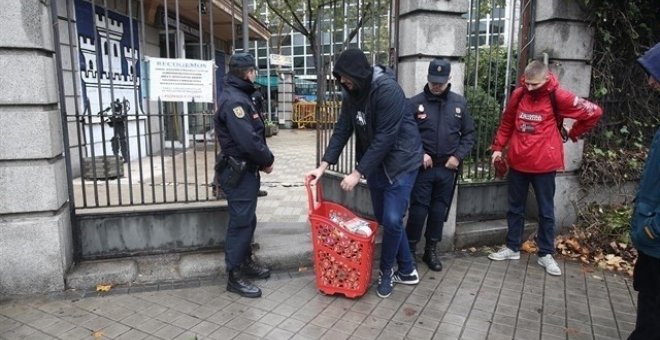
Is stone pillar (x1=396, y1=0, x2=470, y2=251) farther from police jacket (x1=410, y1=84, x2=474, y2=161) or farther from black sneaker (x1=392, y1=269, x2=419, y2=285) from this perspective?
black sneaker (x1=392, y1=269, x2=419, y2=285)

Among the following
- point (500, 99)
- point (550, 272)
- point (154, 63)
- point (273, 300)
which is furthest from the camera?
point (500, 99)

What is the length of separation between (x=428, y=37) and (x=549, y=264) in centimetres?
238

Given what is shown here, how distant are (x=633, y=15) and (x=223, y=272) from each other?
15.9 feet

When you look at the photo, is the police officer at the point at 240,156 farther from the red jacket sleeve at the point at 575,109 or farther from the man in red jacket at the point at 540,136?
the red jacket sleeve at the point at 575,109

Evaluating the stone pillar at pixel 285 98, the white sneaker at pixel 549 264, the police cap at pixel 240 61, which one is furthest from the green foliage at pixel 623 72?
the stone pillar at pixel 285 98

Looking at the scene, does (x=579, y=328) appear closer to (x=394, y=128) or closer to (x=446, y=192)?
(x=446, y=192)

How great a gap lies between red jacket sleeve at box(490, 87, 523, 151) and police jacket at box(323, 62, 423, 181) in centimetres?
111

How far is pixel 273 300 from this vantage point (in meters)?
3.81

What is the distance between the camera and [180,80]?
4.16 meters

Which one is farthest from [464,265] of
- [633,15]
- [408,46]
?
[633,15]

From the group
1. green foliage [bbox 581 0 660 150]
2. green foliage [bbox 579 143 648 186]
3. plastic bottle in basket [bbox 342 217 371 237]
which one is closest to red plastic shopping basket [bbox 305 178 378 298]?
plastic bottle in basket [bbox 342 217 371 237]

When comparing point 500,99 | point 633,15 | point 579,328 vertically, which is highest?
point 633,15

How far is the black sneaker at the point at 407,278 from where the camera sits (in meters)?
4.09

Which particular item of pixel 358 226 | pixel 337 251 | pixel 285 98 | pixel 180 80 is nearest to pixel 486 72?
pixel 358 226
